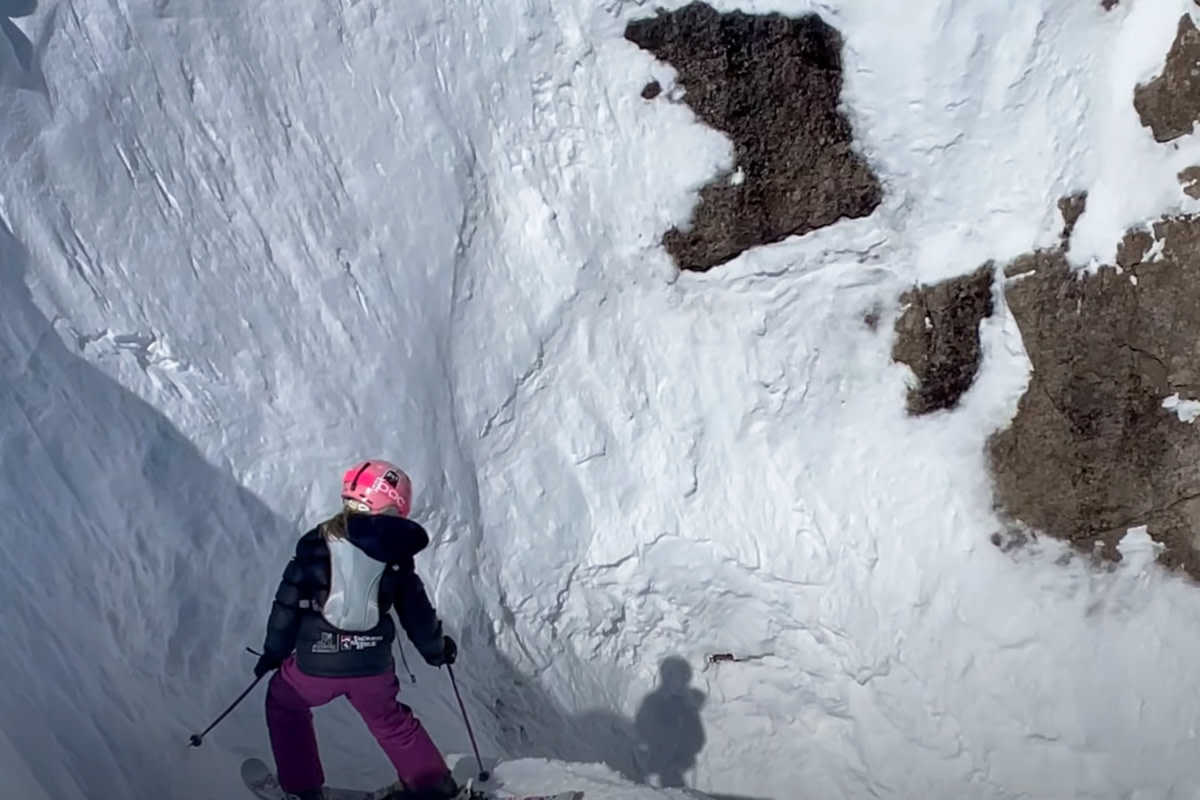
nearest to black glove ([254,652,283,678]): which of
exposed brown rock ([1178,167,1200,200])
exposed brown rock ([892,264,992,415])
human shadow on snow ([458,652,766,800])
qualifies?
human shadow on snow ([458,652,766,800])

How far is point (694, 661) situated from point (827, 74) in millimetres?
4219

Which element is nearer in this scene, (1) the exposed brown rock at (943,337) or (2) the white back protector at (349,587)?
(2) the white back protector at (349,587)

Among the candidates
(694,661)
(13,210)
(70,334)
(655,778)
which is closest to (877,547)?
(694,661)

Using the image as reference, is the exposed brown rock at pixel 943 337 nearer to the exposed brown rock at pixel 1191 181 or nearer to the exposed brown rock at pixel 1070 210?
the exposed brown rock at pixel 1070 210

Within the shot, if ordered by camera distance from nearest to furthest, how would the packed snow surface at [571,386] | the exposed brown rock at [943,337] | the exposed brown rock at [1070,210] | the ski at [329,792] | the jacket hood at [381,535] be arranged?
the jacket hood at [381,535], the ski at [329,792], the packed snow surface at [571,386], the exposed brown rock at [1070,210], the exposed brown rock at [943,337]

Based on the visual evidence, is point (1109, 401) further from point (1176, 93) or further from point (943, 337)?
point (1176, 93)

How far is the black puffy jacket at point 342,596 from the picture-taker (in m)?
4.81

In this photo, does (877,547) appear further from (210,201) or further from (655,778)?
(210,201)

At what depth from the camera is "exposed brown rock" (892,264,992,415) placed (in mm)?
7082

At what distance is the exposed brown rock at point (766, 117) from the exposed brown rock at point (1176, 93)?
5.48 ft

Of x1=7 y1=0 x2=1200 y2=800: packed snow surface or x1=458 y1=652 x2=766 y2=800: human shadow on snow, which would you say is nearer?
x1=7 y1=0 x2=1200 y2=800: packed snow surface

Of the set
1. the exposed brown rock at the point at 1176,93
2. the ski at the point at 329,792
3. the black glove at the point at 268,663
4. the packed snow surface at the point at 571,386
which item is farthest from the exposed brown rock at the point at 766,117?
the black glove at the point at 268,663

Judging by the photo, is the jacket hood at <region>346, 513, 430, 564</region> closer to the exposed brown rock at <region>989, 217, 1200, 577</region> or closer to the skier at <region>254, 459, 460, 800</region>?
the skier at <region>254, 459, 460, 800</region>

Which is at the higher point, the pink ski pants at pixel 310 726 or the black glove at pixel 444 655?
the black glove at pixel 444 655
